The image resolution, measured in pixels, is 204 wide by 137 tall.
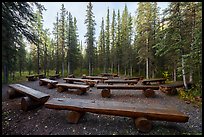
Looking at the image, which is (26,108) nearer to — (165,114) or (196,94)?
(165,114)

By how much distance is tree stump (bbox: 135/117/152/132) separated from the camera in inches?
155

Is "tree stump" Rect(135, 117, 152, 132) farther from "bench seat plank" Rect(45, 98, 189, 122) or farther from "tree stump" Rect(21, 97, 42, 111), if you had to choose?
A: "tree stump" Rect(21, 97, 42, 111)

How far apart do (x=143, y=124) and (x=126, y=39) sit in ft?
78.7

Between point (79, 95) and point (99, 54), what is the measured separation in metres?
25.8

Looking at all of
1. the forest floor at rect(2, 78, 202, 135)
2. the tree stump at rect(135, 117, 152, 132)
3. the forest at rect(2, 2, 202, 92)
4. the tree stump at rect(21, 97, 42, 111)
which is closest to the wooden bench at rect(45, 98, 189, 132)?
the tree stump at rect(135, 117, 152, 132)

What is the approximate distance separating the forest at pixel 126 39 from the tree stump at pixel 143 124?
437 cm

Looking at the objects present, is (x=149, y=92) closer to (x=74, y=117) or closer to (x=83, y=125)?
(x=83, y=125)

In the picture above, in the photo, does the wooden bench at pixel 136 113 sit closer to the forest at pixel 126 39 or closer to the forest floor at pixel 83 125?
the forest floor at pixel 83 125

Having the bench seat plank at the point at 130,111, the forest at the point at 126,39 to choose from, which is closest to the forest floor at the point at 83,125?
the bench seat plank at the point at 130,111

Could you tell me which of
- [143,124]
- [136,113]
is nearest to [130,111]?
[136,113]

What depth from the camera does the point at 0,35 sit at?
4.89 meters

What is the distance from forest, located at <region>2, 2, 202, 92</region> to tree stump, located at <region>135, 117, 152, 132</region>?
437 centimetres

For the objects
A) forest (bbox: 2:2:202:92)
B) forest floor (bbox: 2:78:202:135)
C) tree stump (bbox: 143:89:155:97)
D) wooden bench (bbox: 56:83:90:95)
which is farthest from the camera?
wooden bench (bbox: 56:83:90:95)

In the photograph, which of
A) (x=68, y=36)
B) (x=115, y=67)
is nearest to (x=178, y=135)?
(x=68, y=36)
